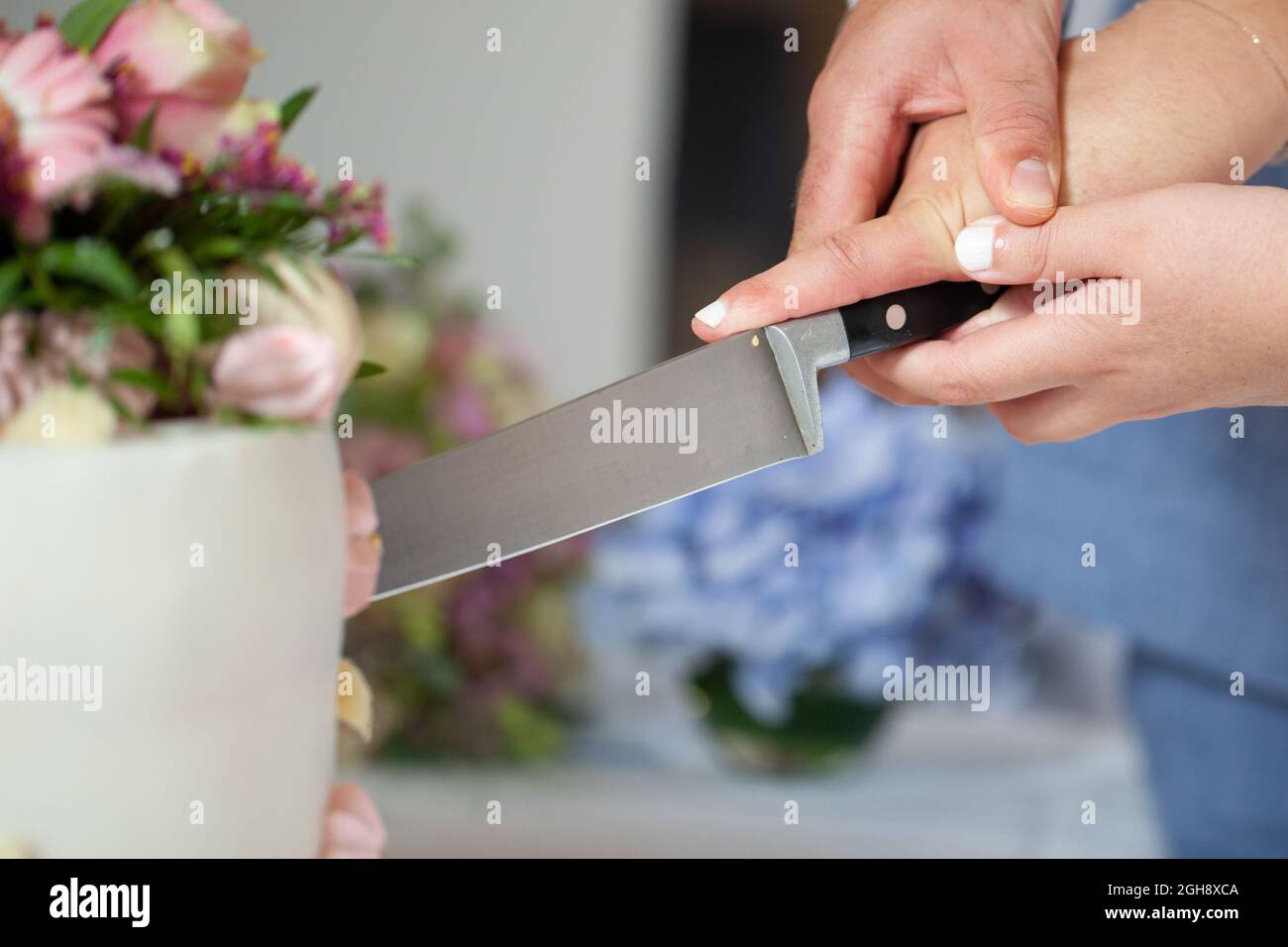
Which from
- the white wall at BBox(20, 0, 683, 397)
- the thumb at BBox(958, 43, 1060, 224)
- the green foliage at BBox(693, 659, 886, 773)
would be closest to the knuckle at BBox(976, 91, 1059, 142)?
the thumb at BBox(958, 43, 1060, 224)

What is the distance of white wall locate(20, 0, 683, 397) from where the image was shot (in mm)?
2215

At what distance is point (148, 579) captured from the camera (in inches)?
14.5

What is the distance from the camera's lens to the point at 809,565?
939mm

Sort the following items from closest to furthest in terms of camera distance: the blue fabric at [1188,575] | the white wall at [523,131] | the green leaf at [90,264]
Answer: the green leaf at [90,264], the blue fabric at [1188,575], the white wall at [523,131]

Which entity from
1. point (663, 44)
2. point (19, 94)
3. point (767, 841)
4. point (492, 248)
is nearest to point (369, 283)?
point (767, 841)

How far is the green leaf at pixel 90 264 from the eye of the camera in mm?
356

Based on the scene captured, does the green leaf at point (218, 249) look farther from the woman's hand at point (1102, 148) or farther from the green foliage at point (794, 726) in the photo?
the green foliage at point (794, 726)

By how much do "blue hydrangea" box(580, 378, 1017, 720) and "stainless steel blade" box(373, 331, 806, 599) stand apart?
367 millimetres

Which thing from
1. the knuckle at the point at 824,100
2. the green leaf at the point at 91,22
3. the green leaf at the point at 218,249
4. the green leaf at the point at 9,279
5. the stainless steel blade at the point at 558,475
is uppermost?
the knuckle at the point at 824,100

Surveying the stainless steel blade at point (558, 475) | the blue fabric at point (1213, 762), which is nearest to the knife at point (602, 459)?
the stainless steel blade at point (558, 475)

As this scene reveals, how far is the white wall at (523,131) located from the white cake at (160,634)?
183 cm

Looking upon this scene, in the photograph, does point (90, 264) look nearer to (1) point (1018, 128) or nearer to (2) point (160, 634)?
(2) point (160, 634)

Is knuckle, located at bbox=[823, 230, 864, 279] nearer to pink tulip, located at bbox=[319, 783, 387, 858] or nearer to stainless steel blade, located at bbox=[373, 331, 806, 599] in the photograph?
stainless steel blade, located at bbox=[373, 331, 806, 599]

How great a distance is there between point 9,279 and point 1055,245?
1.52 ft
